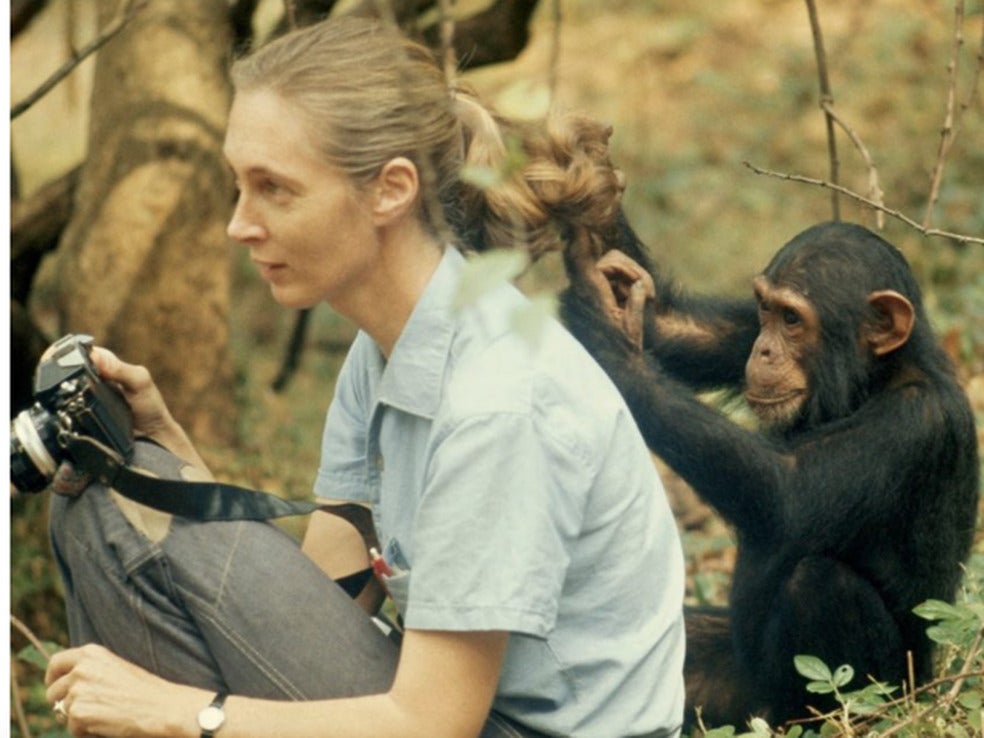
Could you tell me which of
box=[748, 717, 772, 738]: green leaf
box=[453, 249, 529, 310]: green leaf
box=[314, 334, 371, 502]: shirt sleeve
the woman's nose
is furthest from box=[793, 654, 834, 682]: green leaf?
box=[453, 249, 529, 310]: green leaf

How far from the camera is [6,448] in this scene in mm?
2852

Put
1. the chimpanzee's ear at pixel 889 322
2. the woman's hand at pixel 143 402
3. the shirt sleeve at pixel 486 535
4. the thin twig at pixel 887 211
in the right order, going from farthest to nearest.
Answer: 1. the chimpanzee's ear at pixel 889 322
2. the thin twig at pixel 887 211
3. the woman's hand at pixel 143 402
4. the shirt sleeve at pixel 486 535

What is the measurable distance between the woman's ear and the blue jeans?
588mm

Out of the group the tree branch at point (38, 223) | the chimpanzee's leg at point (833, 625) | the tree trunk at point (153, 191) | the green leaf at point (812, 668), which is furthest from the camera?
the tree branch at point (38, 223)

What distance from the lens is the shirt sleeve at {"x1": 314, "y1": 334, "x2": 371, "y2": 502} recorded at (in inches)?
122

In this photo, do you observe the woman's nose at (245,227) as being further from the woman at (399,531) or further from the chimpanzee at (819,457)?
the chimpanzee at (819,457)

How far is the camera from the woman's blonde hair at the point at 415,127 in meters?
2.62

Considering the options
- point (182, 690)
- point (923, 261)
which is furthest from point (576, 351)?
point (923, 261)

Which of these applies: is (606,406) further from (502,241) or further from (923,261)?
(923,261)

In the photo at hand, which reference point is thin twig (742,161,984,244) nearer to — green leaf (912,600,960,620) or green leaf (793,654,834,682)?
green leaf (912,600,960,620)

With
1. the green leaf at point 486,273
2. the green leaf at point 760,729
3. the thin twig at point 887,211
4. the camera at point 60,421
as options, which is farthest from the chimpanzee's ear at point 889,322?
the green leaf at point 486,273

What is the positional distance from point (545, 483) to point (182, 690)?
670 millimetres

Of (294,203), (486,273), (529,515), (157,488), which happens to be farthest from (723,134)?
(486,273)


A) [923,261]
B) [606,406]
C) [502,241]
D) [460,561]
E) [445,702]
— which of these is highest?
[502,241]
